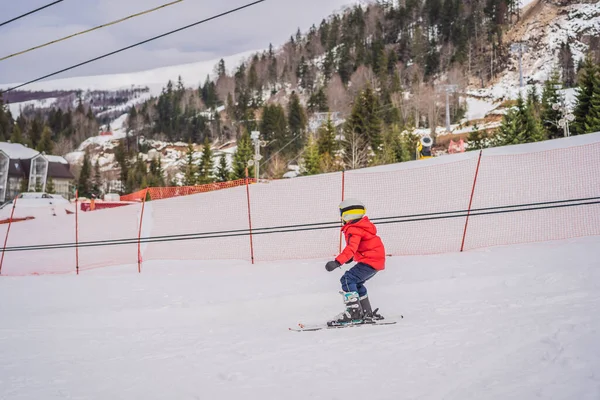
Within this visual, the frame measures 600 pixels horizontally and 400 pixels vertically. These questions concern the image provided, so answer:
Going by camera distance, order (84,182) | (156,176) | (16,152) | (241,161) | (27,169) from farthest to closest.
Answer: (156,176)
(84,182)
(27,169)
(16,152)
(241,161)

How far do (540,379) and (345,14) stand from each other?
6644 inches

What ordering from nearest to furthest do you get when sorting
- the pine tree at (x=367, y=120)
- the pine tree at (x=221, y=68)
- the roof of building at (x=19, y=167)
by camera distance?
1. the pine tree at (x=367, y=120)
2. the roof of building at (x=19, y=167)
3. the pine tree at (x=221, y=68)

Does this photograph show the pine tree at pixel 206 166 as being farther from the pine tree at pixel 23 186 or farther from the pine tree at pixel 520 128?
the pine tree at pixel 23 186

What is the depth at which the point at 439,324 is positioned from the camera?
17.5 feet

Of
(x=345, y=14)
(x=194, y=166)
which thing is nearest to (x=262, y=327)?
(x=194, y=166)

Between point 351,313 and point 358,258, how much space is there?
69 cm

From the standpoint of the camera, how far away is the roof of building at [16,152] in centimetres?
7125

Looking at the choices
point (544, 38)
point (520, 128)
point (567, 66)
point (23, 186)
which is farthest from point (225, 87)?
point (520, 128)

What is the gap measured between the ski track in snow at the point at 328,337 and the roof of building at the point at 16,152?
73720 mm

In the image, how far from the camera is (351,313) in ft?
19.1

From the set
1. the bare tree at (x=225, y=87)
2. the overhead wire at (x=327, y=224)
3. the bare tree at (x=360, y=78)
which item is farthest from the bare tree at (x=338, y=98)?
the overhead wire at (x=327, y=224)

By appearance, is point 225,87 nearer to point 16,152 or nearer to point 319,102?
point 319,102

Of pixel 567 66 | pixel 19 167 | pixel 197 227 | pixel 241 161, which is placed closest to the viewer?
pixel 197 227

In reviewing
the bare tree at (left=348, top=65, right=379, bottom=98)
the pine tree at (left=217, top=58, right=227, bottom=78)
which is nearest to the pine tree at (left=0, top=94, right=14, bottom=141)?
the pine tree at (left=217, top=58, right=227, bottom=78)
